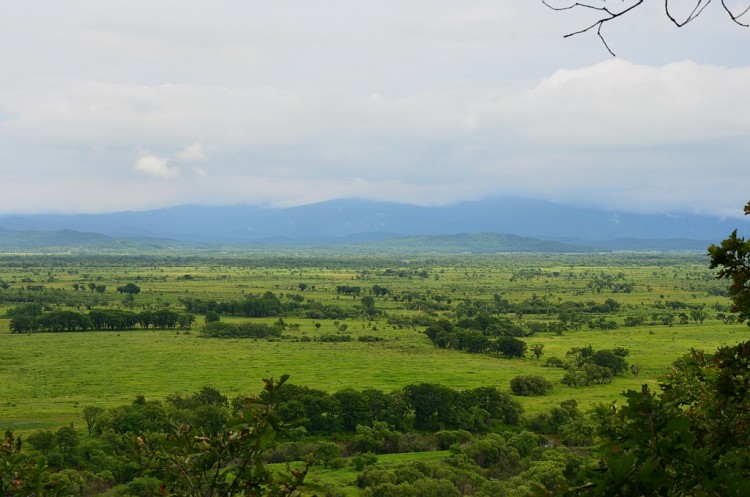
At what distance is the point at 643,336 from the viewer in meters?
86.6

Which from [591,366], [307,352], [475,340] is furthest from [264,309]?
[591,366]

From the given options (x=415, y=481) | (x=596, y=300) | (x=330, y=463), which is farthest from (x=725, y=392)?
(x=596, y=300)

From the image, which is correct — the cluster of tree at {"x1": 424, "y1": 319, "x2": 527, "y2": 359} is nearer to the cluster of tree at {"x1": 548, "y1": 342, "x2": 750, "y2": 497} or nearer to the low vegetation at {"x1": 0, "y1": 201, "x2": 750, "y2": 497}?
the low vegetation at {"x1": 0, "y1": 201, "x2": 750, "y2": 497}

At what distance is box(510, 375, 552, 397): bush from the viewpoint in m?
56.7

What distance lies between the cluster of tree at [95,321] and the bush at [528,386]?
176 ft

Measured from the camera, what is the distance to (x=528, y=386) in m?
56.8

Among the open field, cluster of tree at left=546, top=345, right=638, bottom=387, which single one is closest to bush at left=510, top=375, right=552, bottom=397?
the open field

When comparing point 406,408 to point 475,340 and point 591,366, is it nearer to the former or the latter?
point 591,366

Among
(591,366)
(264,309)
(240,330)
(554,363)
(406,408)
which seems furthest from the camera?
(264,309)

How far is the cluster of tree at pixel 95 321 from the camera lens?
293 feet

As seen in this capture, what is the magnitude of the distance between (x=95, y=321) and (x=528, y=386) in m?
63.0

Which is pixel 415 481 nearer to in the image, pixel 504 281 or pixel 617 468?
pixel 617 468

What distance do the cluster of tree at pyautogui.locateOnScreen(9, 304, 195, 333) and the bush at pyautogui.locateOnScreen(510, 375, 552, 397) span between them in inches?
2116

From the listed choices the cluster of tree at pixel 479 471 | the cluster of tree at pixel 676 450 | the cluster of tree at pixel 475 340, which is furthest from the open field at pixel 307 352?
the cluster of tree at pixel 676 450
